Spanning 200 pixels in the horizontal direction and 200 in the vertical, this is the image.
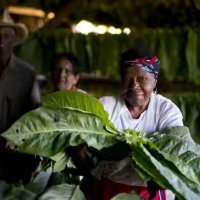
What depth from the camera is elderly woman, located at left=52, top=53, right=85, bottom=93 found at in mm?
4059

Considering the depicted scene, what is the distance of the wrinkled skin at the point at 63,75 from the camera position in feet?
13.3

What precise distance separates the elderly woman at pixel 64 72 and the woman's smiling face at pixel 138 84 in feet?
4.93

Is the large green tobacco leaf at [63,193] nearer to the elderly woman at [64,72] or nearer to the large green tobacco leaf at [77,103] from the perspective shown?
the large green tobacco leaf at [77,103]

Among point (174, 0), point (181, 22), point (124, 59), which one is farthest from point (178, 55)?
point (124, 59)

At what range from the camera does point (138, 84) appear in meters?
2.54

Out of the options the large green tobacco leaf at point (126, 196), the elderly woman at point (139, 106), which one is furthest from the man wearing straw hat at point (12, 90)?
the large green tobacco leaf at point (126, 196)

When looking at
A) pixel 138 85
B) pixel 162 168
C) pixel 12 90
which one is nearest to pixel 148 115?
pixel 138 85

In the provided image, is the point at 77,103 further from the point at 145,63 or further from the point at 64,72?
the point at 64,72

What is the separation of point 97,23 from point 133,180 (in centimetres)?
688

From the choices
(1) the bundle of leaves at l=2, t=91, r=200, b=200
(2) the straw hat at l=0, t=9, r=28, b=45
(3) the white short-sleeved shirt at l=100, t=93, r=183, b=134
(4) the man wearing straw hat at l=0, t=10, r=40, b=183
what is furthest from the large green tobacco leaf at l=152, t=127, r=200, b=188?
(2) the straw hat at l=0, t=9, r=28, b=45

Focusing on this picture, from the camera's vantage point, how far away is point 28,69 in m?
4.23

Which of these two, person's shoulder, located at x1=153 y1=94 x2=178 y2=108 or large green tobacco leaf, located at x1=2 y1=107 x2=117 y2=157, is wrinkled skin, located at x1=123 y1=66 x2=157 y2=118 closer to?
person's shoulder, located at x1=153 y1=94 x2=178 y2=108

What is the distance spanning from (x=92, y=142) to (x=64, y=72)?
6.23ft

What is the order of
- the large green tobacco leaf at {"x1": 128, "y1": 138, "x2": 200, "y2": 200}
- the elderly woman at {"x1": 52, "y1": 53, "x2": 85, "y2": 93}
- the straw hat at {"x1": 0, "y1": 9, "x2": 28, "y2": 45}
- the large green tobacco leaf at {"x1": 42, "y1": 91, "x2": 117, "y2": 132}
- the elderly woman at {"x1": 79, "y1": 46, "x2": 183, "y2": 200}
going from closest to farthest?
1. the large green tobacco leaf at {"x1": 128, "y1": 138, "x2": 200, "y2": 200}
2. the large green tobacco leaf at {"x1": 42, "y1": 91, "x2": 117, "y2": 132}
3. the elderly woman at {"x1": 79, "y1": 46, "x2": 183, "y2": 200}
4. the elderly woman at {"x1": 52, "y1": 53, "x2": 85, "y2": 93}
5. the straw hat at {"x1": 0, "y1": 9, "x2": 28, "y2": 45}
